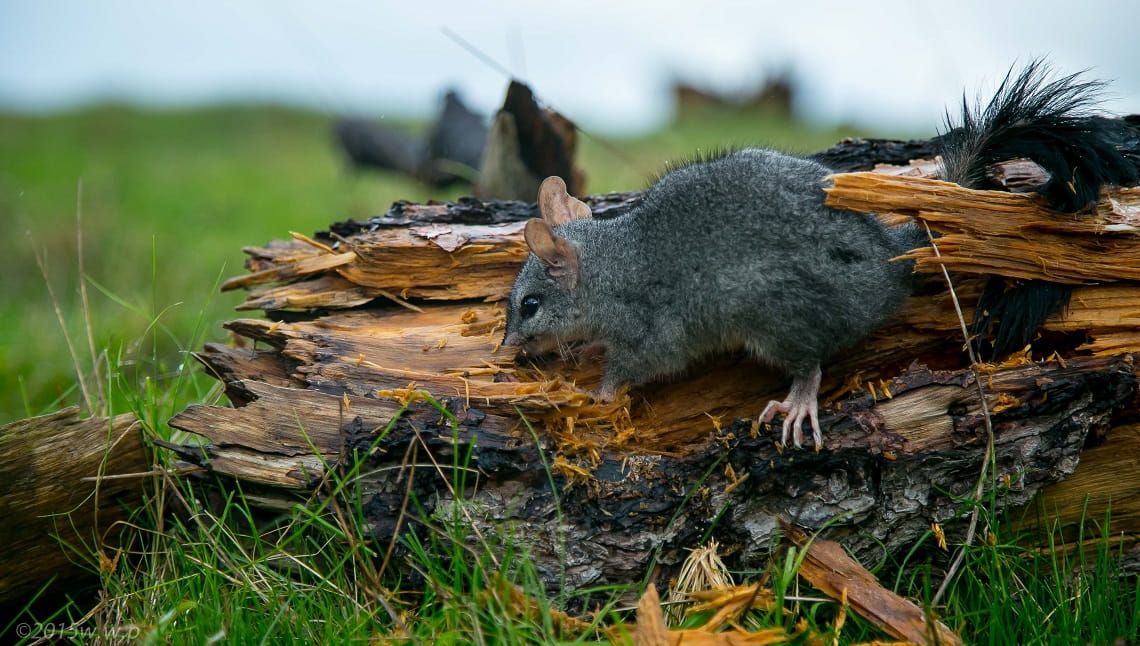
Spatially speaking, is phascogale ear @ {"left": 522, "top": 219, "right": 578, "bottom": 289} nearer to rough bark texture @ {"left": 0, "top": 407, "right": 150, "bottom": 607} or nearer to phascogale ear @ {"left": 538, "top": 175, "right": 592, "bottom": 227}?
phascogale ear @ {"left": 538, "top": 175, "right": 592, "bottom": 227}

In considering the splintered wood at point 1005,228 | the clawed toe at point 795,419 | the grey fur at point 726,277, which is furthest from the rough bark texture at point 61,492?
the splintered wood at point 1005,228

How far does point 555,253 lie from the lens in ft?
15.4

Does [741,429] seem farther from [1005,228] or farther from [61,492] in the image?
[61,492]

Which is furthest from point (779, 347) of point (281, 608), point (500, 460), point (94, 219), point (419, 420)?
point (94, 219)

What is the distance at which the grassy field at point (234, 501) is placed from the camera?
3.33 m

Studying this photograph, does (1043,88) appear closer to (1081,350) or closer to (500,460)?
(1081,350)

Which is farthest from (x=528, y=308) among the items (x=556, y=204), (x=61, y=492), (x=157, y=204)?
(x=157, y=204)

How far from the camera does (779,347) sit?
4090 mm

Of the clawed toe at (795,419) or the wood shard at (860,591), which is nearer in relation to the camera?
the wood shard at (860,591)

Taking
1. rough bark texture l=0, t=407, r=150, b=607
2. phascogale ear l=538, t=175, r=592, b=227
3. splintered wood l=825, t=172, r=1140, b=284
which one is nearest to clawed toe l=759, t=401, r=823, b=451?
splintered wood l=825, t=172, r=1140, b=284

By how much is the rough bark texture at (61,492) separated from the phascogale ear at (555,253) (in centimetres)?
218

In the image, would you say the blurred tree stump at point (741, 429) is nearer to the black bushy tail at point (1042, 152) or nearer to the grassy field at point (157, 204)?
the black bushy tail at point (1042, 152)

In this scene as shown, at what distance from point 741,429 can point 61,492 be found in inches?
125

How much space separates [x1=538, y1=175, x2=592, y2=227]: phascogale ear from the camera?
517 cm
